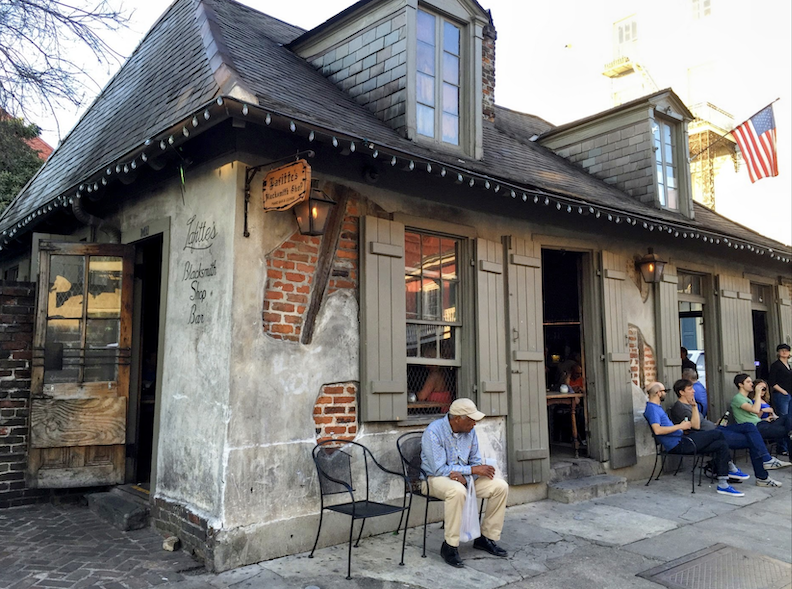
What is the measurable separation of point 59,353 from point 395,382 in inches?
128

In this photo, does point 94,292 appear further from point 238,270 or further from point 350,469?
point 350,469

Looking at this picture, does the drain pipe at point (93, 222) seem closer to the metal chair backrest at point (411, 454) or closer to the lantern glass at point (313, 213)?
the lantern glass at point (313, 213)

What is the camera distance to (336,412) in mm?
5227

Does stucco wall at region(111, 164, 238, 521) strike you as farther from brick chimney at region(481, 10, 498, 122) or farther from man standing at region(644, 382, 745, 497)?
brick chimney at region(481, 10, 498, 122)

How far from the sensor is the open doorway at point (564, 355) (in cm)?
817

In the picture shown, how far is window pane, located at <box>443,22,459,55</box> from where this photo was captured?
6.81 meters

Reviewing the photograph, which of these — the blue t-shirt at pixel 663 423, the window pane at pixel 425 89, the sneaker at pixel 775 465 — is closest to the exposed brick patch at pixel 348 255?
the window pane at pixel 425 89

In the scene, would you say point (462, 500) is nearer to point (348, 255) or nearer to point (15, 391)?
point (348, 255)

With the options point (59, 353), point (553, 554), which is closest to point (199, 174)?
point (59, 353)

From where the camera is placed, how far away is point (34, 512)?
5973 mm

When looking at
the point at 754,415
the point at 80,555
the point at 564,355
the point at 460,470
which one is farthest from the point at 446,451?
the point at 754,415

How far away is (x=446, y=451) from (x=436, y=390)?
4.14ft

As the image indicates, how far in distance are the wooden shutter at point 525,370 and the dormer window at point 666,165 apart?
137 inches

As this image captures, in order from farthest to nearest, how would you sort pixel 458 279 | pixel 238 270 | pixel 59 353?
pixel 458 279
pixel 59 353
pixel 238 270
